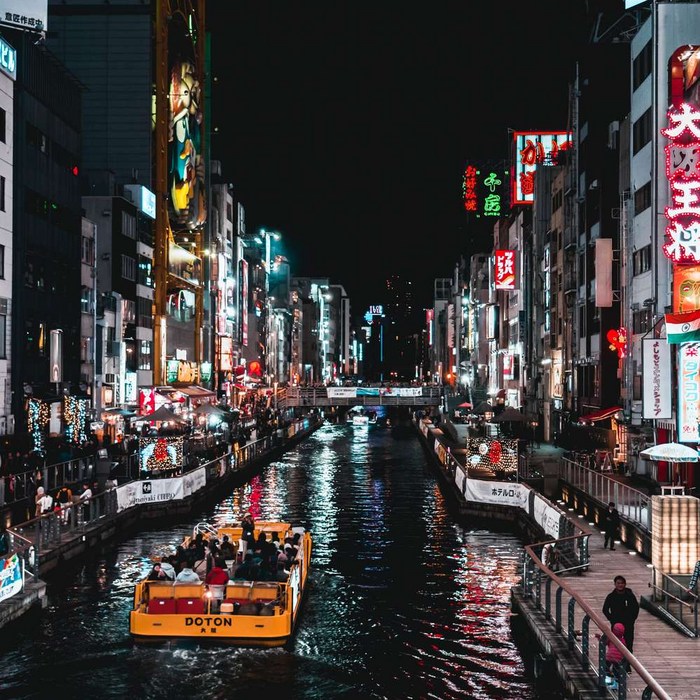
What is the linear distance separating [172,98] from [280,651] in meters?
69.6

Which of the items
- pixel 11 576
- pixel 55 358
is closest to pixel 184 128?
pixel 55 358

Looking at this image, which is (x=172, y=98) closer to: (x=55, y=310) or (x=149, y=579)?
(x=55, y=310)

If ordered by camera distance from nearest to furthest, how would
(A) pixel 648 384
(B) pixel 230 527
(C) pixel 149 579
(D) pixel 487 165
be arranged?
(C) pixel 149 579
(B) pixel 230 527
(A) pixel 648 384
(D) pixel 487 165

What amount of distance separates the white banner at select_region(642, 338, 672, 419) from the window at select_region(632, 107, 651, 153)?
1424cm

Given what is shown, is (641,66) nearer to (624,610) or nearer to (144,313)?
(624,610)

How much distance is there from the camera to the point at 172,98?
282ft

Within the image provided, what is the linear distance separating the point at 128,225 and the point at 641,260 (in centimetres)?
4436

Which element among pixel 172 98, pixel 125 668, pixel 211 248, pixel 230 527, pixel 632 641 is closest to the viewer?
pixel 632 641

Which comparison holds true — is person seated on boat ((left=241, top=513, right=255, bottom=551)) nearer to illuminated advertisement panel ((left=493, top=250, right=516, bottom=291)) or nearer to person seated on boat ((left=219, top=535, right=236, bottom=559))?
person seated on boat ((left=219, top=535, right=236, bottom=559))

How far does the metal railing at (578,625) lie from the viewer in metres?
16.4

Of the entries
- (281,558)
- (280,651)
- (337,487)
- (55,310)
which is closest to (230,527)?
(281,558)

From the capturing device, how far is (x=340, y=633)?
1051 inches

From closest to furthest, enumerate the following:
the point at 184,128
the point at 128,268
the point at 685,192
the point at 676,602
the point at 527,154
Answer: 1. the point at 676,602
2. the point at 685,192
3. the point at 128,268
4. the point at 184,128
5. the point at 527,154

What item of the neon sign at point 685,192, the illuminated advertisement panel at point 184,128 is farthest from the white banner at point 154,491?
the illuminated advertisement panel at point 184,128
